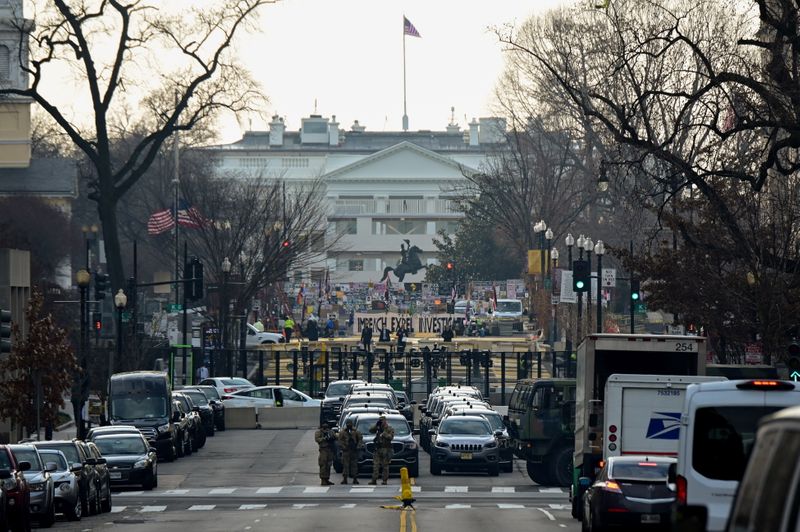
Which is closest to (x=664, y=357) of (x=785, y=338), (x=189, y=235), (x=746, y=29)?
(x=785, y=338)

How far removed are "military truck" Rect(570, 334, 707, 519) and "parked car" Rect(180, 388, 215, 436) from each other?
25873 millimetres

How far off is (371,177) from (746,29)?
10818cm

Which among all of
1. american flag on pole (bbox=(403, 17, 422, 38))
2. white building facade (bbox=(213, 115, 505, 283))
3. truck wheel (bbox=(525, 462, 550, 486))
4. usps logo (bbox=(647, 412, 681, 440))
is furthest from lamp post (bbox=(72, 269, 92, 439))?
white building facade (bbox=(213, 115, 505, 283))

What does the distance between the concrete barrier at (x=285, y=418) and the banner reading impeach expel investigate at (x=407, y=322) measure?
29.5 m

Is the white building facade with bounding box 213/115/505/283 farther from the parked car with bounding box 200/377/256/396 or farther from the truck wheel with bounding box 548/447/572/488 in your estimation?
the truck wheel with bounding box 548/447/572/488

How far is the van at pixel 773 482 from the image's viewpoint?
7.00 metres

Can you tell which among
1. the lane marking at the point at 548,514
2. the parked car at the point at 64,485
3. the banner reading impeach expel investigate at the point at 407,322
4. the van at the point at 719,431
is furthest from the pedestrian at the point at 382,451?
the banner reading impeach expel investigate at the point at 407,322

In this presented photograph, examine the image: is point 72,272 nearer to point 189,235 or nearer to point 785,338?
point 189,235

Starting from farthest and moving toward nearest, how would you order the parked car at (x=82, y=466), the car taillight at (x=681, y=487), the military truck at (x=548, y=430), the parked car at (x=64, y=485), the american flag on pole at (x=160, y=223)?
1. the american flag on pole at (x=160, y=223)
2. the military truck at (x=548, y=430)
3. the parked car at (x=82, y=466)
4. the parked car at (x=64, y=485)
5. the car taillight at (x=681, y=487)

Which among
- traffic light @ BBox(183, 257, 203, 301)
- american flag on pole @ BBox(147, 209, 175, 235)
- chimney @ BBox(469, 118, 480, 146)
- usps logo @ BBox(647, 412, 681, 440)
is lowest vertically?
usps logo @ BBox(647, 412, 681, 440)

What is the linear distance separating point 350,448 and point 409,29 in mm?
86875

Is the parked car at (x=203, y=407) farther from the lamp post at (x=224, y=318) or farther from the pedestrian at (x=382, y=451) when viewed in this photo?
the pedestrian at (x=382, y=451)

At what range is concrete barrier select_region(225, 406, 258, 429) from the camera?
186 feet

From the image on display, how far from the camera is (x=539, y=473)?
36.8m
